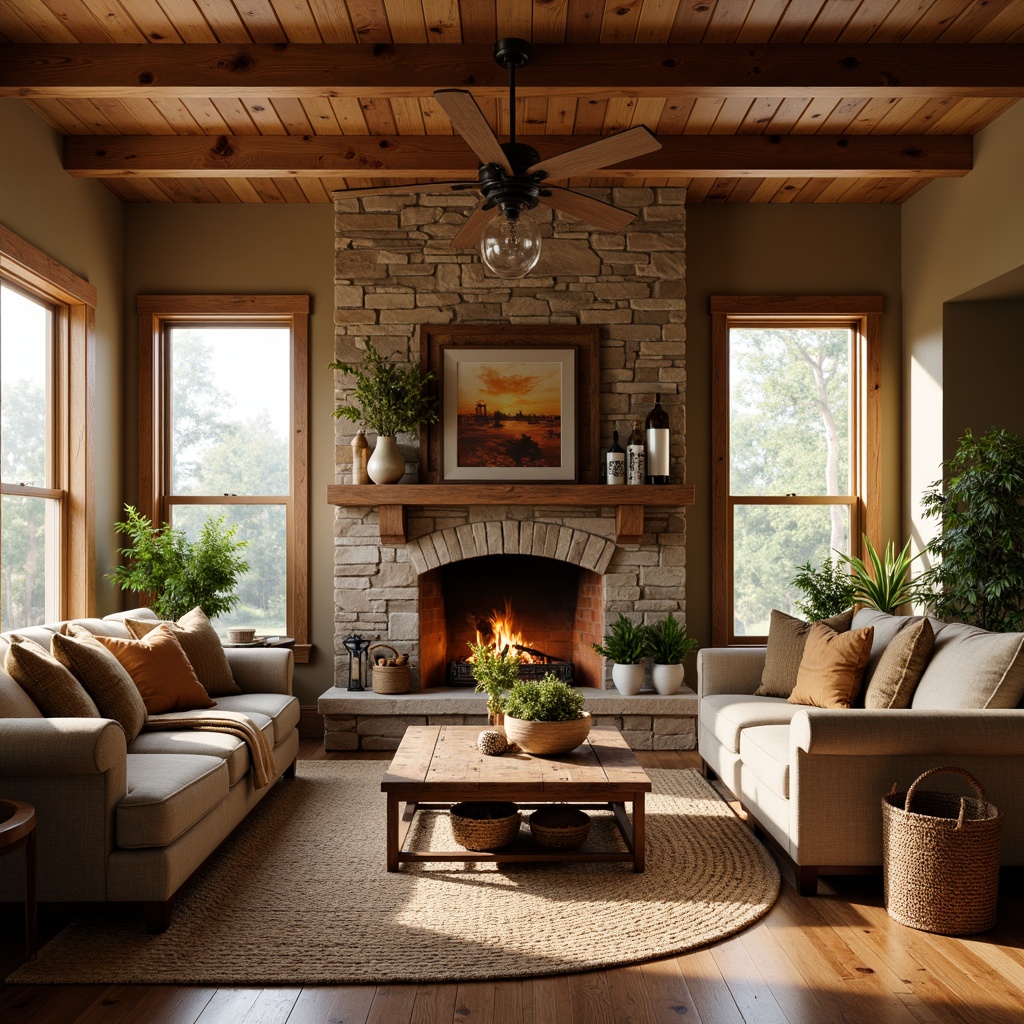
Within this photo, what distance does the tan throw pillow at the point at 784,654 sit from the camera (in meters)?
4.38

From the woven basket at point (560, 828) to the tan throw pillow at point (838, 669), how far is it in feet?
3.63

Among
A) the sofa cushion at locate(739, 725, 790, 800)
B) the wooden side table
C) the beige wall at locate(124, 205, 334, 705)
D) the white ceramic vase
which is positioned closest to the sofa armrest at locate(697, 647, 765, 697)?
the sofa cushion at locate(739, 725, 790, 800)

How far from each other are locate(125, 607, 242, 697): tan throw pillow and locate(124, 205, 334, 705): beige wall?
4.51 feet

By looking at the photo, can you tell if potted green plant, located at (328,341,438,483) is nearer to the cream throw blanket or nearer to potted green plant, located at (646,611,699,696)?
potted green plant, located at (646,611,699,696)

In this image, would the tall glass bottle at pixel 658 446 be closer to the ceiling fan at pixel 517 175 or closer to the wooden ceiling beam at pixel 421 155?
the wooden ceiling beam at pixel 421 155

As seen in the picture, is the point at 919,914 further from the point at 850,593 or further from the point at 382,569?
the point at 382,569

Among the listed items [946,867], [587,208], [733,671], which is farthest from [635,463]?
[946,867]

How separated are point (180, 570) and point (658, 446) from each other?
273cm

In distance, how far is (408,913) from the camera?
3.05m

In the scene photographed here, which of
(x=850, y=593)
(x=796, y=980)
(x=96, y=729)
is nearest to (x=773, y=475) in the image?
(x=850, y=593)

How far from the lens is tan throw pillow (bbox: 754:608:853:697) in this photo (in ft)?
14.4

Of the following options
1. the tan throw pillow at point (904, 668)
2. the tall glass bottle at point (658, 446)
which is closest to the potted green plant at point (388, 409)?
the tall glass bottle at point (658, 446)

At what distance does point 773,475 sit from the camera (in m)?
6.02

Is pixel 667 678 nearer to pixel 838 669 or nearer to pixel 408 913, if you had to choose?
pixel 838 669
